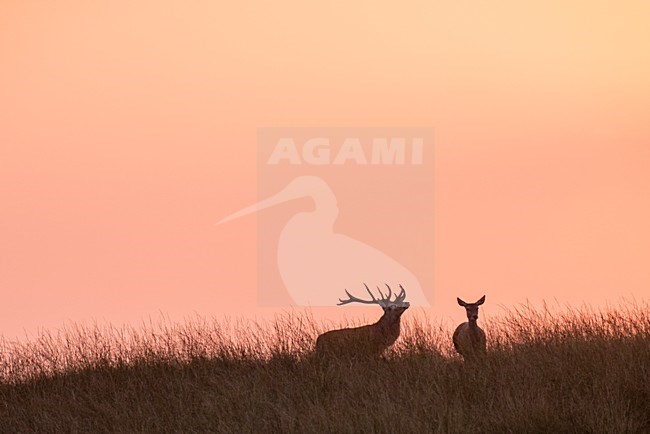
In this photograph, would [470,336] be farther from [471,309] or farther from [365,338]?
[365,338]

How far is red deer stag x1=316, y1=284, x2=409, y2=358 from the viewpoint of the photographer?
13531 millimetres

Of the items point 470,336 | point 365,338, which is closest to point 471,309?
point 470,336

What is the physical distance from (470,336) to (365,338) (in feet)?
4.45

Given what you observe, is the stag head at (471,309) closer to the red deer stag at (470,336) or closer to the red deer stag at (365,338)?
the red deer stag at (470,336)

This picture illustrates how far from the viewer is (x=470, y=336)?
13.7 metres

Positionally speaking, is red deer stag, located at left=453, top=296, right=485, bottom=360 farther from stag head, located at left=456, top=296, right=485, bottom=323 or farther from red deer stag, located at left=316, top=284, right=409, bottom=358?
red deer stag, located at left=316, top=284, right=409, bottom=358

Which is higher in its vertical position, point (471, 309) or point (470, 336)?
point (471, 309)

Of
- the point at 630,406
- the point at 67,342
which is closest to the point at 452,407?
the point at 630,406

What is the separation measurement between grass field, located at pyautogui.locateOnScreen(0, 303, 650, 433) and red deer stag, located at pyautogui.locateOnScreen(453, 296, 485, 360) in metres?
0.23

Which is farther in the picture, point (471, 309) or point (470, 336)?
point (471, 309)

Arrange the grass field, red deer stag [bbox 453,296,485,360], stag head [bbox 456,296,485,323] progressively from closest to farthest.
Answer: the grass field < red deer stag [bbox 453,296,485,360] < stag head [bbox 456,296,485,323]

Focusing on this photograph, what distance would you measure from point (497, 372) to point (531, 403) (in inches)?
60.1

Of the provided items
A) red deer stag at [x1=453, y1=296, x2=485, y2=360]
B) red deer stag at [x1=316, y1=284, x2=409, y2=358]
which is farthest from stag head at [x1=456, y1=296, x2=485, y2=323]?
red deer stag at [x1=316, y1=284, x2=409, y2=358]

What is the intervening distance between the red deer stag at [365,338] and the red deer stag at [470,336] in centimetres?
90
